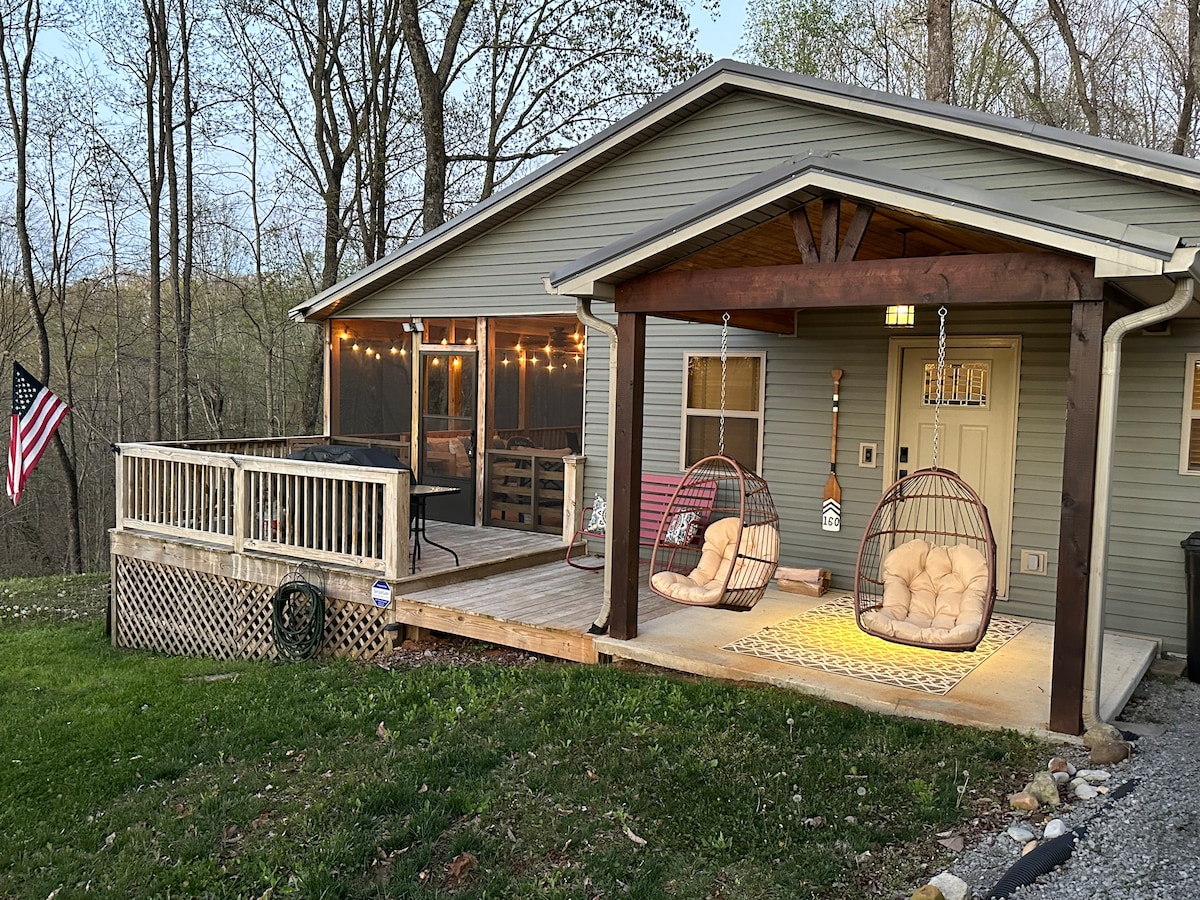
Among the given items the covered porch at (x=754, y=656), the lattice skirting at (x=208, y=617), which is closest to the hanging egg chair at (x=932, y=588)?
the covered porch at (x=754, y=656)

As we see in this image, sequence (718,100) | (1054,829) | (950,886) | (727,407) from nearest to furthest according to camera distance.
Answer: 1. (950,886)
2. (1054,829)
3. (718,100)
4. (727,407)

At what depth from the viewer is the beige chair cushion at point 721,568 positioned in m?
5.67

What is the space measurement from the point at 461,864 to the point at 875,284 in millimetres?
3437

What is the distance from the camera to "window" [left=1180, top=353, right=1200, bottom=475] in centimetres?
620

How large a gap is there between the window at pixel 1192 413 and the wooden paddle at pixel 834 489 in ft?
7.88

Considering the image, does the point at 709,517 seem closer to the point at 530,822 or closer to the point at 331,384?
the point at 530,822

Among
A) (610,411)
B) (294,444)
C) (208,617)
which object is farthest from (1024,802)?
(294,444)

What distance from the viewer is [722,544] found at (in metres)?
6.36

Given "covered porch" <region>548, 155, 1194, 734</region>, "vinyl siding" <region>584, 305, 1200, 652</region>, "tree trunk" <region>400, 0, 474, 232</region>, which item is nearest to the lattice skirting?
"covered porch" <region>548, 155, 1194, 734</region>

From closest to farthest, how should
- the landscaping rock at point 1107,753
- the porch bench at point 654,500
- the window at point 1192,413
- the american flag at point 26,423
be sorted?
the landscaping rock at point 1107,753
the window at point 1192,413
the porch bench at point 654,500
the american flag at point 26,423

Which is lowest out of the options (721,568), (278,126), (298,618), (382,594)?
(298,618)

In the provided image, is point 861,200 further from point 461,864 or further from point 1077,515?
point 461,864

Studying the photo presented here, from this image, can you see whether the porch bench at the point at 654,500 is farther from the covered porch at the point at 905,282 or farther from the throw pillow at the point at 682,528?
the covered porch at the point at 905,282

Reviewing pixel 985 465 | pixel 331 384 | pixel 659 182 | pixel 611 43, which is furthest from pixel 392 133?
pixel 985 465
